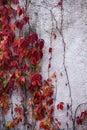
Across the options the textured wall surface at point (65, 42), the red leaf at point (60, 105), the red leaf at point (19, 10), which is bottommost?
the red leaf at point (60, 105)

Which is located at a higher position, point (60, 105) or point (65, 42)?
point (65, 42)

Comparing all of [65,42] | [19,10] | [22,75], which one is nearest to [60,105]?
[22,75]

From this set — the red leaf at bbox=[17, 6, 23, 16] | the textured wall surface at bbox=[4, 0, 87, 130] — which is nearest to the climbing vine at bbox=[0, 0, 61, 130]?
the red leaf at bbox=[17, 6, 23, 16]

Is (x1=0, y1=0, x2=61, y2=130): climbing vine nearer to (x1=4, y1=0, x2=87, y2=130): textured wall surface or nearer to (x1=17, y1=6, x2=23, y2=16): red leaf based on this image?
(x1=17, y1=6, x2=23, y2=16): red leaf

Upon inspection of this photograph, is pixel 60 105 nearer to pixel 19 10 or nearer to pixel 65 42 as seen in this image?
pixel 65 42

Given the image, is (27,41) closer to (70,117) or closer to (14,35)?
(14,35)

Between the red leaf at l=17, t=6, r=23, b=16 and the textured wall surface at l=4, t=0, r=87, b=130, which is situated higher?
the red leaf at l=17, t=6, r=23, b=16

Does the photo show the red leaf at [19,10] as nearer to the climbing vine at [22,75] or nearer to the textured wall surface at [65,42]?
the climbing vine at [22,75]

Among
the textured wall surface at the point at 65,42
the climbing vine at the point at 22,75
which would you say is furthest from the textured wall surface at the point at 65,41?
the climbing vine at the point at 22,75

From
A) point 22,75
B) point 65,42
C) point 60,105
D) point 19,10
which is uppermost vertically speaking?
point 19,10

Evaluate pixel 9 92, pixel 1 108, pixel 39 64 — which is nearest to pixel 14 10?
pixel 39 64

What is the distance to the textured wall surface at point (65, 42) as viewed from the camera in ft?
12.7

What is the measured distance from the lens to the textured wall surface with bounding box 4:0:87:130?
12.7 feet

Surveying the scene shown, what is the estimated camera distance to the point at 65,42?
3.90 metres
